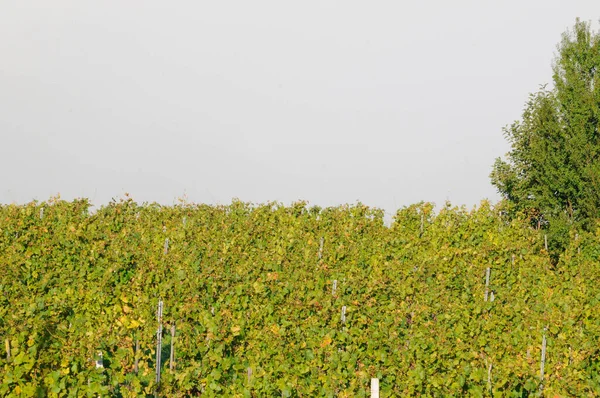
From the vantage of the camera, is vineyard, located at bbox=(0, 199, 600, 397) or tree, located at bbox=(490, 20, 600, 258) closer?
vineyard, located at bbox=(0, 199, 600, 397)

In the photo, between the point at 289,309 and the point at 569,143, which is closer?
the point at 289,309

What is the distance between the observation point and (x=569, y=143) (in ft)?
76.5

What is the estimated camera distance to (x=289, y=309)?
1116 cm

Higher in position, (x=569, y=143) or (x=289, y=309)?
(x=569, y=143)

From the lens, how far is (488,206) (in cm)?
2095

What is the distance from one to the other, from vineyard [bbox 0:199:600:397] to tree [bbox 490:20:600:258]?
9.61ft

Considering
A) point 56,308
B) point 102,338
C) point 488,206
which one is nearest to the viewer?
point 102,338

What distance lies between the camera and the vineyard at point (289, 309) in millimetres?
8336

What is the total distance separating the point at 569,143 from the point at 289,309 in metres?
15.6

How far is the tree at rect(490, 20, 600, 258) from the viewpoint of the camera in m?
23.0

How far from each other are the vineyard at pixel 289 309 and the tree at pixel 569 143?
9.61ft

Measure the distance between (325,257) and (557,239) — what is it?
10.2 metres

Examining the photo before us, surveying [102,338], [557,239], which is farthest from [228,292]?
[557,239]

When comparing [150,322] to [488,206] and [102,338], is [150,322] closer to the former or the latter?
[102,338]
